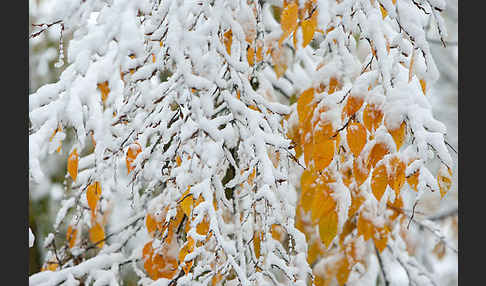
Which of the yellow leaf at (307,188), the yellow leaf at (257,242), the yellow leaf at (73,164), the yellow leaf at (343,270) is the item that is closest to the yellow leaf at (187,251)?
the yellow leaf at (257,242)

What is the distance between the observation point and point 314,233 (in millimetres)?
2408

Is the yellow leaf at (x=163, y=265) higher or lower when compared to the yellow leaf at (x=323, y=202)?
lower

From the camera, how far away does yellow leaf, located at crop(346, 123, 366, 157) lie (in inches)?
55.0

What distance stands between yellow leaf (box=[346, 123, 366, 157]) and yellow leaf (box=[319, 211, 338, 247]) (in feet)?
1.00

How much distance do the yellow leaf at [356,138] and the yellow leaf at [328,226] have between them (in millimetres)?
305

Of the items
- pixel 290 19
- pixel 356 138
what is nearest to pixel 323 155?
pixel 356 138

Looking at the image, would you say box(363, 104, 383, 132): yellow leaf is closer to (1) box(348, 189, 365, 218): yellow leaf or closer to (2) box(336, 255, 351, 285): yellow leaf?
(1) box(348, 189, 365, 218): yellow leaf

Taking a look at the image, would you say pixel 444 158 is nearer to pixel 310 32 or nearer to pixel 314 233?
pixel 310 32

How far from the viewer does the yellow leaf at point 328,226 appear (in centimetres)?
162

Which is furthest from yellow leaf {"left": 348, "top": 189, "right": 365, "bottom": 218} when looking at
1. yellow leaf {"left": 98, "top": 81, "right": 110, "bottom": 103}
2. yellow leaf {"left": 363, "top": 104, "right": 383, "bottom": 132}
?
yellow leaf {"left": 98, "top": 81, "right": 110, "bottom": 103}

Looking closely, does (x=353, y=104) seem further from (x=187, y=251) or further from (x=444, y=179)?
(x=187, y=251)

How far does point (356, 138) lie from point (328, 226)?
36cm

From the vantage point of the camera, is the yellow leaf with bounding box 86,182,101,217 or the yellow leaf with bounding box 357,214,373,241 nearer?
the yellow leaf with bounding box 86,182,101,217

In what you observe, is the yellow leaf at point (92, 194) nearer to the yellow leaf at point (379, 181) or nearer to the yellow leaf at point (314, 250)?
the yellow leaf at point (379, 181)
